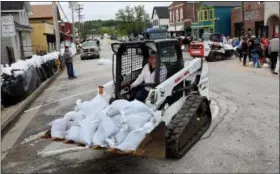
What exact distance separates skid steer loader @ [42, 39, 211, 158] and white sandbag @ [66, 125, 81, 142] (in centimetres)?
115

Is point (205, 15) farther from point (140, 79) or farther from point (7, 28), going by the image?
point (140, 79)

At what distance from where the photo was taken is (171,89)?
6.39 metres

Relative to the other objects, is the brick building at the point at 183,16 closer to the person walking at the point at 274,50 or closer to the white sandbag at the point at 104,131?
the person walking at the point at 274,50

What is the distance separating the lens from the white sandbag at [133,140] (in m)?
4.96

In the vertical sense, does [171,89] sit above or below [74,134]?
above

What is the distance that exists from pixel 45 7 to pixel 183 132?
58974 millimetres

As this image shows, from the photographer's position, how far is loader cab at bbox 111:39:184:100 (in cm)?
677

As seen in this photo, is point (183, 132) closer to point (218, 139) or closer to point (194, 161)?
point (194, 161)

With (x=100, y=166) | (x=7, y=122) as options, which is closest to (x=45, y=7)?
(x=7, y=122)

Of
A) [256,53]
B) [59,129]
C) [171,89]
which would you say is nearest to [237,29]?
[256,53]

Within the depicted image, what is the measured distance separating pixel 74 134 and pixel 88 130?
26cm

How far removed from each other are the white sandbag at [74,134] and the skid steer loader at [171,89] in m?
1.15

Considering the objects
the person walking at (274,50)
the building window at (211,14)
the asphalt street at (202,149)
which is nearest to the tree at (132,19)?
the building window at (211,14)

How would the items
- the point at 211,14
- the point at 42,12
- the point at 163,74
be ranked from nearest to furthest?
the point at 163,74 → the point at 211,14 → the point at 42,12
